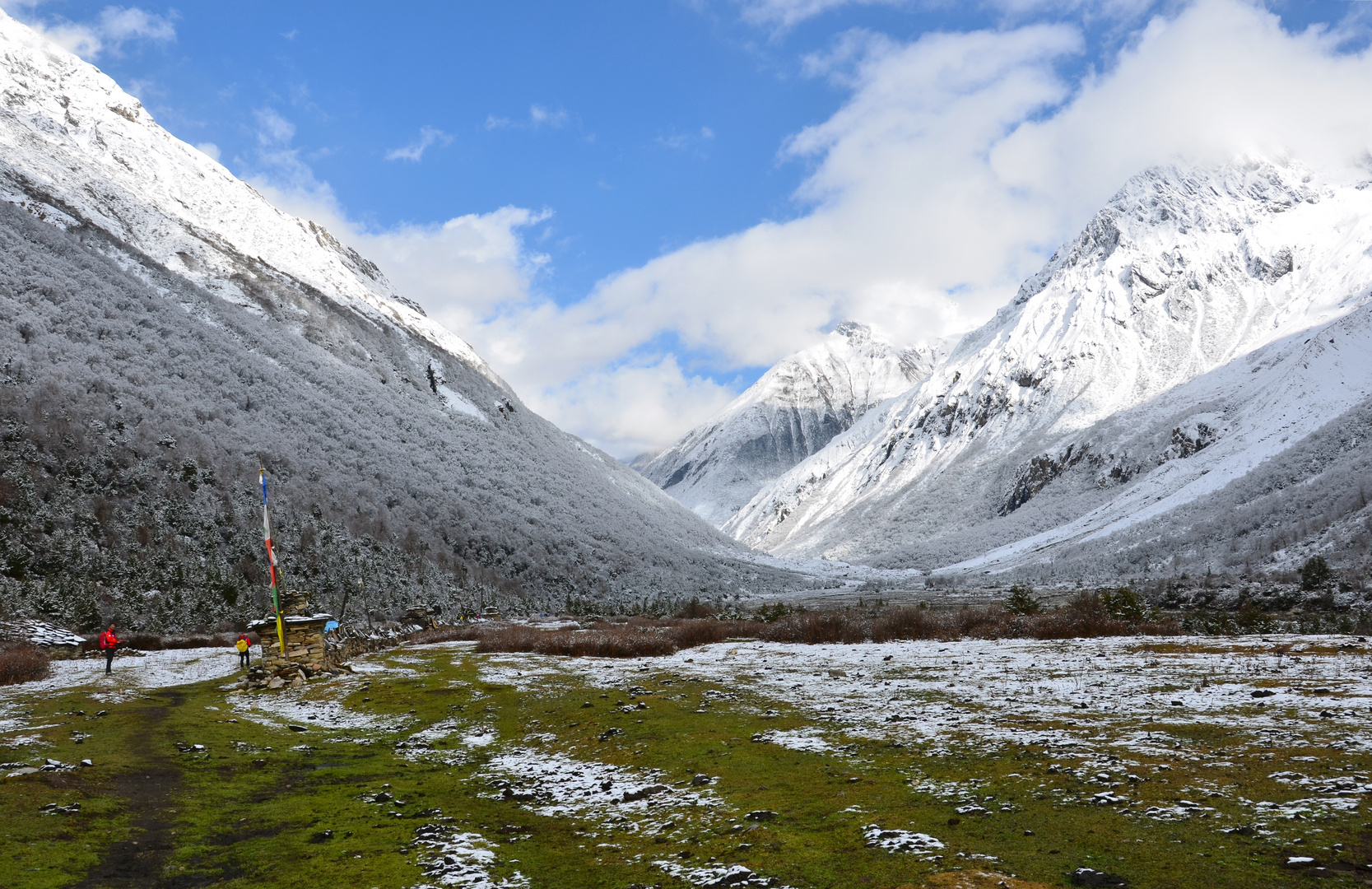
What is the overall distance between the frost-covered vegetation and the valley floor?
112ft

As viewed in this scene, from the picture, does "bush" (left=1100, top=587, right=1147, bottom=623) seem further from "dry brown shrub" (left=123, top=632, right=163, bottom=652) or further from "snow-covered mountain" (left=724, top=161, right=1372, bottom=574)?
"snow-covered mountain" (left=724, top=161, right=1372, bottom=574)

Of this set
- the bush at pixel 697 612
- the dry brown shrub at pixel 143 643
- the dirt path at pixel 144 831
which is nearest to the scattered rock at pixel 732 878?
the dirt path at pixel 144 831

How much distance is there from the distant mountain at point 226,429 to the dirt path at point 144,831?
34.0 metres

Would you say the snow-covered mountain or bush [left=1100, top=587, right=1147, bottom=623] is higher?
the snow-covered mountain

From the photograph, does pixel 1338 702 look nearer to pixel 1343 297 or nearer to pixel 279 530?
pixel 279 530

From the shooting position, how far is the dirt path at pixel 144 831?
8.55 m

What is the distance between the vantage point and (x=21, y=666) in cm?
2467

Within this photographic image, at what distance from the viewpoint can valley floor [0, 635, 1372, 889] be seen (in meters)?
7.96

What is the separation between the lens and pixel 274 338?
10956cm

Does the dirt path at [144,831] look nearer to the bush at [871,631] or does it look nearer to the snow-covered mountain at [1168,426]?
the bush at [871,631]

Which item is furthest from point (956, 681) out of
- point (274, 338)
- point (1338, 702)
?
point (274, 338)

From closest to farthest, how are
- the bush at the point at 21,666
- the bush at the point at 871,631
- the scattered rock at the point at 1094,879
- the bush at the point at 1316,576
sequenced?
1. the scattered rock at the point at 1094,879
2. the bush at the point at 21,666
3. the bush at the point at 871,631
4. the bush at the point at 1316,576

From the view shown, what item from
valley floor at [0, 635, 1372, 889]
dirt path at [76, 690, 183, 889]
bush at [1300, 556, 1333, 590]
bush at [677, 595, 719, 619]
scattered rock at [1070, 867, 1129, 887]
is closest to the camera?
scattered rock at [1070, 867, 1129, 887]

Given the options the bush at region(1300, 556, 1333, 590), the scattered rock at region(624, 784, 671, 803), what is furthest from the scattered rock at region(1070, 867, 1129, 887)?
the bush at region(1300, 556, 1333, 590)
